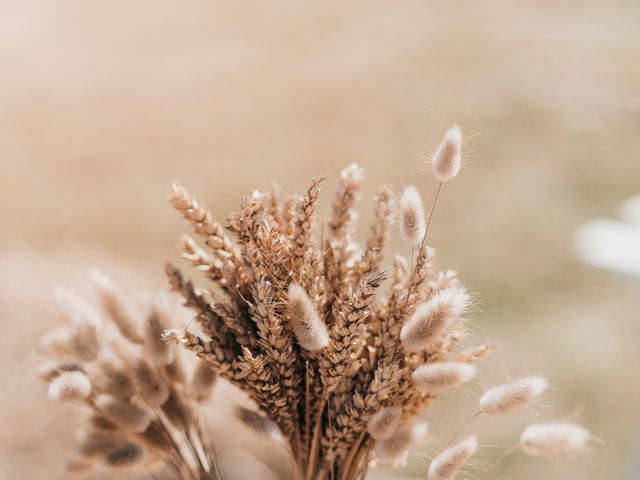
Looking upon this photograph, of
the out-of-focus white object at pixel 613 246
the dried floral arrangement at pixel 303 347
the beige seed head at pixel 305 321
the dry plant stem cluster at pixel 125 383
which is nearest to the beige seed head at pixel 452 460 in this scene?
the dried floral arrangement at pixel 303 347

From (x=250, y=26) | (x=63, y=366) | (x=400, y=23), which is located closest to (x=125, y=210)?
(x=250, y=26)

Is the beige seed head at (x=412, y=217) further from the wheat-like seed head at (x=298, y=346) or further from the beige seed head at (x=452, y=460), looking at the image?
the beige seed head at (x=452, y=460)

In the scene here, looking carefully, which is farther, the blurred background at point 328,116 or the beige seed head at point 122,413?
the blurred background at point 328,116

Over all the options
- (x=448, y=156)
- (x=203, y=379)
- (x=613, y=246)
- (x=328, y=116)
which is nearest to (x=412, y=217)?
(x=448, y=156)

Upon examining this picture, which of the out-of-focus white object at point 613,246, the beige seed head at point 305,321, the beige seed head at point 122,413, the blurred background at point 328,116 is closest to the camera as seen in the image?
the beige seed head at point 305,321

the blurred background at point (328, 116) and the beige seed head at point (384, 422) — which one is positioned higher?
the blurred background at point (328, 116)

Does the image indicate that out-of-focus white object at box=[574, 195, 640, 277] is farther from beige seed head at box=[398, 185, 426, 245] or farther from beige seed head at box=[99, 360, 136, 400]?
beige seed head at box=[99, 360, 136, 400]
